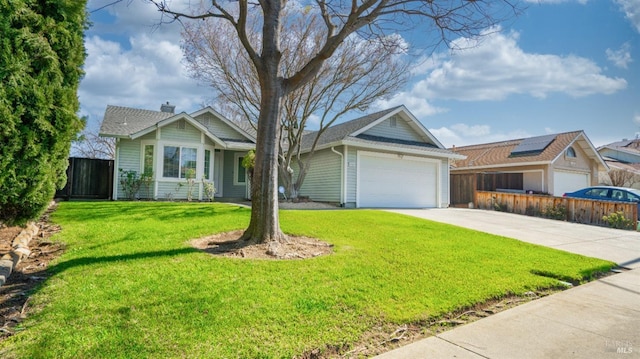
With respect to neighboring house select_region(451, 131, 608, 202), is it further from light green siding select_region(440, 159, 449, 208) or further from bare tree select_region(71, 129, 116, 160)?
bare tree select_region(71, 129, 116, 160)

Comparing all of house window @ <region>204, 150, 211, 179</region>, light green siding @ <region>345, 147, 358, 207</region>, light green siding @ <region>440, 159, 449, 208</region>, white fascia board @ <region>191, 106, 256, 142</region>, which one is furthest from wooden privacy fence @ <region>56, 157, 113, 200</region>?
light green siding @ <region>440, 159, 449, 208</region>

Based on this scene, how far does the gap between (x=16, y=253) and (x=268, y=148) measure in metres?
3.96

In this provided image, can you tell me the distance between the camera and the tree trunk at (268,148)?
6113mm

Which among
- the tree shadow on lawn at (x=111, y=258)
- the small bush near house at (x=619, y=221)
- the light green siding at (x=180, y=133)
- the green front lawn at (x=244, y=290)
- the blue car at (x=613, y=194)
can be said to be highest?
the light green siding at (x=180, y=133)

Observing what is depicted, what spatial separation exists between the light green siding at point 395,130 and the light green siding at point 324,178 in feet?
6.87

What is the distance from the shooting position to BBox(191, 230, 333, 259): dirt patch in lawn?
5473 millimetres

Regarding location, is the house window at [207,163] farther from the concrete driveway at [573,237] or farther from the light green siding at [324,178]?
the concrete driveway at [573,237]

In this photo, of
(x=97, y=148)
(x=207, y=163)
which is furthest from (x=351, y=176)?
(x=97, y=148)

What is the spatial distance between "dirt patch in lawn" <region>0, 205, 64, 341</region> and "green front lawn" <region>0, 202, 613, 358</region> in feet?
0.44

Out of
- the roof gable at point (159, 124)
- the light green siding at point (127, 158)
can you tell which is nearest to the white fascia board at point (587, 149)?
the roof gable at point (159, 124)

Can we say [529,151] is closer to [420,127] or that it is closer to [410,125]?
[420,127]

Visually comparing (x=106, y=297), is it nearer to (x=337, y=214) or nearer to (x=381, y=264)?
(x=381, y=264)

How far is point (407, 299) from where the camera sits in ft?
13.3

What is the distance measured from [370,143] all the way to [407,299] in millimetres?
11056
